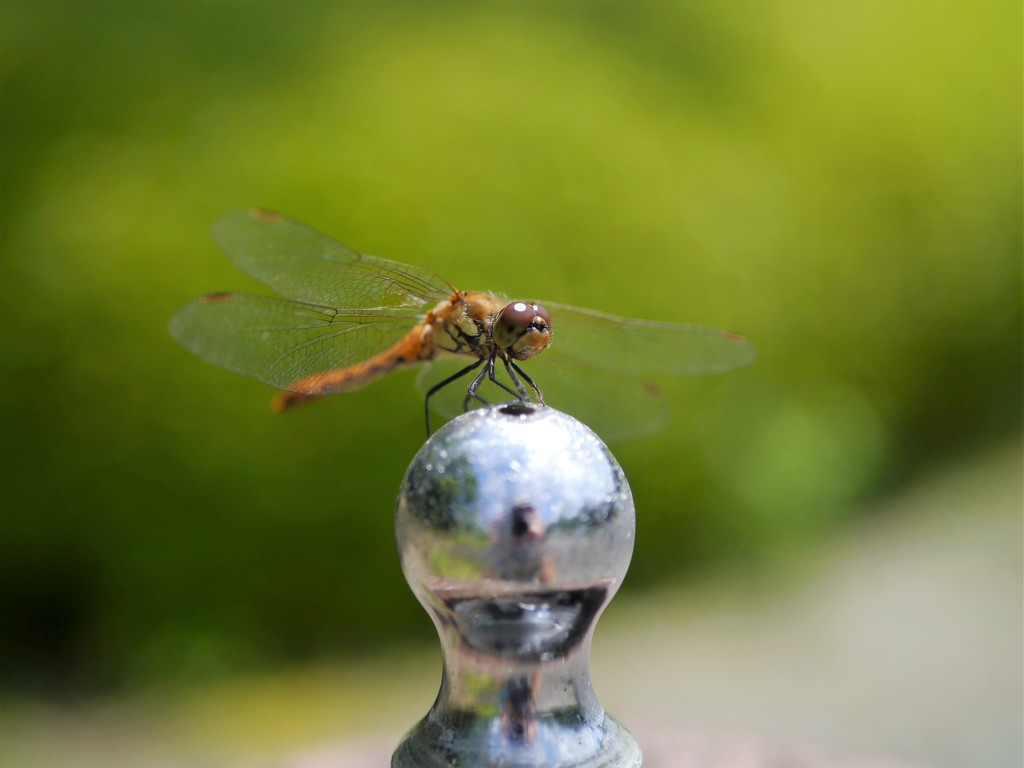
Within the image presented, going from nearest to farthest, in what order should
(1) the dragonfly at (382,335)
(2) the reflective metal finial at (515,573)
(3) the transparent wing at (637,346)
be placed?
(2) the reflective metal finial at (515,573) → (1) the dragonfly at (382,335) → (3) the transparent wing at (637,346)

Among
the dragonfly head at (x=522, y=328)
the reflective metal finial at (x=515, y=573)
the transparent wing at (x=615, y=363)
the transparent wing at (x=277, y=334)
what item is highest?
the transparent wing at (x=615, y=363)

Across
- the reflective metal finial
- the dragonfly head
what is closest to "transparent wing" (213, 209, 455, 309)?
the dragonfly head

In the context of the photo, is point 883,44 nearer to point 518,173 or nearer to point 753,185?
point 753,185

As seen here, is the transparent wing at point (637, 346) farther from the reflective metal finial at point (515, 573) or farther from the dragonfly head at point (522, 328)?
the reflective metal finial at point (515, 573)

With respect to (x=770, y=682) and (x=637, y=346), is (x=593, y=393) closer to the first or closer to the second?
(x=637, y=346)

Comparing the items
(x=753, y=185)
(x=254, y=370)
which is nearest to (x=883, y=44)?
(x=753, y=185)

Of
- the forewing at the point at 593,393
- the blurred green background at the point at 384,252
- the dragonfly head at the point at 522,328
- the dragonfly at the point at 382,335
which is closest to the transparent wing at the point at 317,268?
the dragonfly at the point at 382,335

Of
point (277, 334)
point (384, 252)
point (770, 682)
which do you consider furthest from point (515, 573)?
point (770, 682)
